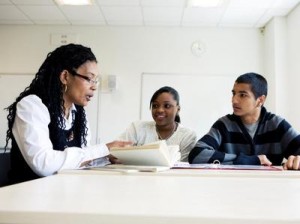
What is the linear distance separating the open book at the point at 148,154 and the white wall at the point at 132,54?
8.20ft

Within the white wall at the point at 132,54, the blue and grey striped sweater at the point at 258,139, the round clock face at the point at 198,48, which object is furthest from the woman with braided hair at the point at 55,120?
the round clock face at the point at 198,48

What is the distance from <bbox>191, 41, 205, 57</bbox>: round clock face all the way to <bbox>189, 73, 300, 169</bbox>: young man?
6.45ft

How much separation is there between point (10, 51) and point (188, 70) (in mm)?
2295

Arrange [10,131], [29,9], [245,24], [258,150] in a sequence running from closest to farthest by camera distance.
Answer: [10,131] → [258,150] → [29,9] → [245,24]

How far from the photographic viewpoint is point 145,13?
11.7 ft

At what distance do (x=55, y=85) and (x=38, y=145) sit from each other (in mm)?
418

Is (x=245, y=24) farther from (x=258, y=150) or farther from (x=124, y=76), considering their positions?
(x=258, y=150)

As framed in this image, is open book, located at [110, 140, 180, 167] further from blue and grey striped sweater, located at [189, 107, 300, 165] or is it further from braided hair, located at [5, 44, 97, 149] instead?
blue and grey striped sweater, located at [189, 107, 300, 165]

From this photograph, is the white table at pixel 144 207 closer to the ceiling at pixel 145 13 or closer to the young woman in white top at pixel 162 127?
the young woman in white top at pixel 162 127

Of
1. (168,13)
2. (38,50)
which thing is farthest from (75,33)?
(168,13)

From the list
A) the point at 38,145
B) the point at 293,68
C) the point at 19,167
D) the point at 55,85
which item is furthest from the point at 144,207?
the point at 293,68

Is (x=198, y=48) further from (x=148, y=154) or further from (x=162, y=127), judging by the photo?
(x=148, y=154)

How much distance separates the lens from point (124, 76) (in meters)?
3.89

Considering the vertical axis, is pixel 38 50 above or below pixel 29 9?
below
